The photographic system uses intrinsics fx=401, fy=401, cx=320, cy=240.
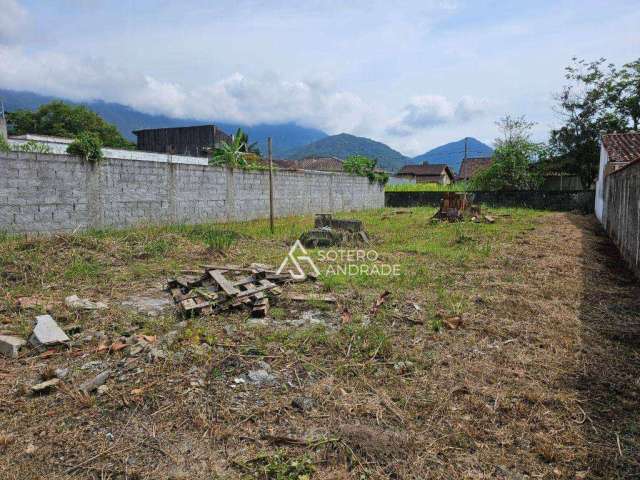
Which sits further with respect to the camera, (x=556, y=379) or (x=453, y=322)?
(x=453, y=322)

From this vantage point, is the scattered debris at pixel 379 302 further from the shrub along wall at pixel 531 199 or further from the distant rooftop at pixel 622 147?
the shrub along wall at pixel 531 199

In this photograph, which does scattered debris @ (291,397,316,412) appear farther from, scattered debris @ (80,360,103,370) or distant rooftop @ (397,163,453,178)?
distant rooftop @ (397,163,453,178)

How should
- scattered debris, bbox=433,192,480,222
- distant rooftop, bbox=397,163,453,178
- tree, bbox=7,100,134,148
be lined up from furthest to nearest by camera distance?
distant rooftop, bbox=397,163,453,178 < tree, bbox=7,100,134,148 < scattered debris, bbox=433,192,480,222

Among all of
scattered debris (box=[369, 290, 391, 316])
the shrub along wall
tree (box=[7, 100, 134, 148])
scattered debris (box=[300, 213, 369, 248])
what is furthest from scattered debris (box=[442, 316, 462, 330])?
tree (box=[7, 100, 134, 148])

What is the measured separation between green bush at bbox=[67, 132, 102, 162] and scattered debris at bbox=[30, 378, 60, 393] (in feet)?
25.2

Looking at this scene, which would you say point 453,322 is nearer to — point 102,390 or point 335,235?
point 102,390

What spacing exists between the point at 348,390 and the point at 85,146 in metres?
8.91

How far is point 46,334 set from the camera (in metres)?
3.63

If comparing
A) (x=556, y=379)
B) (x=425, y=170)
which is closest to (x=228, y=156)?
(x=556, y=379)

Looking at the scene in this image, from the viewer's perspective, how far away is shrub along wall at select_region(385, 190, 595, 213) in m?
21.8

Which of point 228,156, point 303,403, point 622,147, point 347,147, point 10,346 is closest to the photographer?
point 303,403

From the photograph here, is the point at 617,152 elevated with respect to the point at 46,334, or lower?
elevated

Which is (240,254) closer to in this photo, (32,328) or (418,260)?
(418,260)

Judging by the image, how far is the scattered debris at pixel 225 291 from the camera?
450 centimetres
